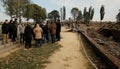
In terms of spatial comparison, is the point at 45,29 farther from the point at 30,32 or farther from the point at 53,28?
the point at 30,32

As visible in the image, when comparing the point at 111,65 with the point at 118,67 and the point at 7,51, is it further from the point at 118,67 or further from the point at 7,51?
the point at 7,51

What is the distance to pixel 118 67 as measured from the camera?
10234mm

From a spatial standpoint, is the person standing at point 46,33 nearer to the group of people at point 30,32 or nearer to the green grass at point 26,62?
the group of people at point 30,32

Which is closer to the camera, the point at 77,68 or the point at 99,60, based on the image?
the point at 77,68

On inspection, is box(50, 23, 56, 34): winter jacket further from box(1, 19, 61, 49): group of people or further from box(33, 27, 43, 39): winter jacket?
box(33, 27, 43, 39): winter jacket

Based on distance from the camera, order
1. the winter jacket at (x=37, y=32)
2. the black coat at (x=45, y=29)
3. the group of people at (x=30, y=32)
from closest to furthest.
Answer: the group of people at (x=30, y=32), the winter jacket at (x=37, y=32), the black coat at (x=45, y=29)

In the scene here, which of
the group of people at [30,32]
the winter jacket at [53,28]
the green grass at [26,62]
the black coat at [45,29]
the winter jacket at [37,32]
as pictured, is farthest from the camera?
the winter jacket at [53,28]

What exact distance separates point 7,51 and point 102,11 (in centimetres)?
9052

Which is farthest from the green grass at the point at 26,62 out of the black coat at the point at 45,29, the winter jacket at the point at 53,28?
the winter jacket at the point at 53,28

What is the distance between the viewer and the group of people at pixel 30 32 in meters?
18.4

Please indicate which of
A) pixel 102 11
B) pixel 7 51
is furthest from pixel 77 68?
pixel 102 11

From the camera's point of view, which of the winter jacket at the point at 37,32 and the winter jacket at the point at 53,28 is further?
the winter jacket at the point at 53,28

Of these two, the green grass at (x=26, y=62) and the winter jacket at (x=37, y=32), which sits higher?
the winter jacket at (x=37, y=32)

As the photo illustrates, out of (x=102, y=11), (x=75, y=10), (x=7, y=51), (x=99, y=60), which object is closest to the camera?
(x=99, y=60)
